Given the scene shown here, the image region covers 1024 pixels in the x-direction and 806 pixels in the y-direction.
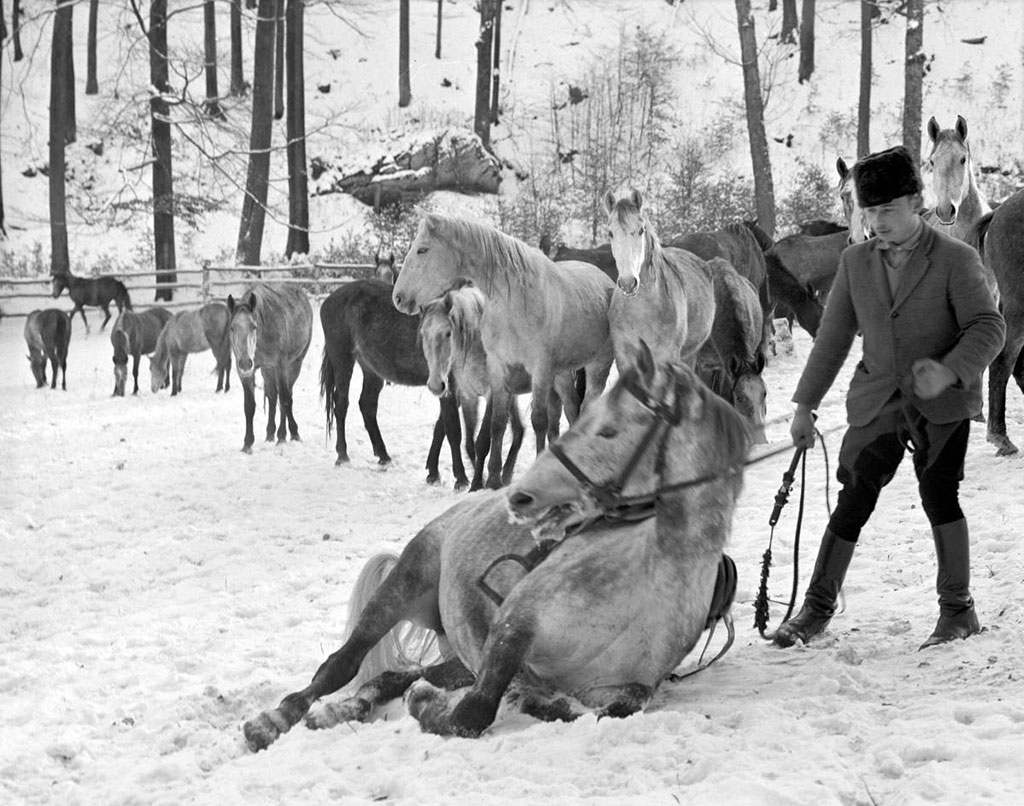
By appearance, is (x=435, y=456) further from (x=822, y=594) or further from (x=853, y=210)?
(x=822, y=594)

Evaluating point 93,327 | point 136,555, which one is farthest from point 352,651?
point 93,327

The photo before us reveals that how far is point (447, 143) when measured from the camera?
121 feet

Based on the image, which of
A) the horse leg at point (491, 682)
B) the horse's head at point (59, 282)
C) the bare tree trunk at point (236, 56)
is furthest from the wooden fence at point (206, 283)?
the horse leg at point (491, 682)

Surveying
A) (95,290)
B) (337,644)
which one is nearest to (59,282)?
(95,290)

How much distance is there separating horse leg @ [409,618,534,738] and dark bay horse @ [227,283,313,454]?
28.1ft

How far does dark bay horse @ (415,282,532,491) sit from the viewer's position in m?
9.42

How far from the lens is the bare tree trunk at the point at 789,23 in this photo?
1516 inches

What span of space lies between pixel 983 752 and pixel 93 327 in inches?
996

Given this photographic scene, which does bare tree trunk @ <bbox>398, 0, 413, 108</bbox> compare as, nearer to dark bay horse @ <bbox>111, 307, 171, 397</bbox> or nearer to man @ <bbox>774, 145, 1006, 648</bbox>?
dark bay horse @ <bbox>111, 307, 171, 397</bbox>

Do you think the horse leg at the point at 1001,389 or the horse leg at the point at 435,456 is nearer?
the horse leg at the point at 1001,389

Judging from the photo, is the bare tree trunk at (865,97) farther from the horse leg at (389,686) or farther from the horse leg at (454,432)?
the horse leg at (389,686)

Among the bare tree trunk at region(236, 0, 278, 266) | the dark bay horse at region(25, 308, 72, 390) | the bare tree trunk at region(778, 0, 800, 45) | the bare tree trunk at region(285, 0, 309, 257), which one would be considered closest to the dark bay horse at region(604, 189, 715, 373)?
the dark bay horse at region(25, 308, 72, 390)

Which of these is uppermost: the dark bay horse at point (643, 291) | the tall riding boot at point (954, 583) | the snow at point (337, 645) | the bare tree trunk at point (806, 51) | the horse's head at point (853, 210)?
the bare tree trunk at point (806, 51)

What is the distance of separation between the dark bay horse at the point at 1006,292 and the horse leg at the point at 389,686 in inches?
197
